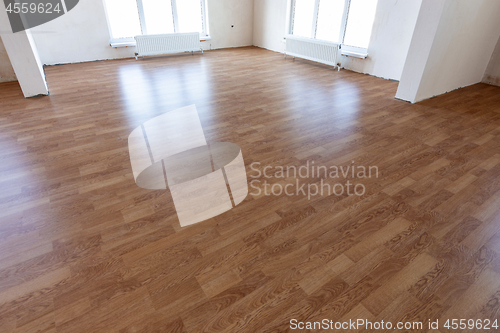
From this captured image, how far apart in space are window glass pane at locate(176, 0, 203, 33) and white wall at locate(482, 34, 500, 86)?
7160 mm

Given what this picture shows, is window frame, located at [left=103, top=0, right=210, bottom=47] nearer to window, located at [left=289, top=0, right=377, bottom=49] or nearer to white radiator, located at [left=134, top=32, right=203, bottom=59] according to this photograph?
white radiator, located at [left=134, top=32, right=203, bottom=59]

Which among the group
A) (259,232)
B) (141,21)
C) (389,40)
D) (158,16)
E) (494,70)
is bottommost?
(259,232)

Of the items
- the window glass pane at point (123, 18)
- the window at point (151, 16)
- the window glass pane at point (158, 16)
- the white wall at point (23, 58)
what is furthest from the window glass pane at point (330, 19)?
the white wall at point (23, 58)

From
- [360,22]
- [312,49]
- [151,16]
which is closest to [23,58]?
[151,16]

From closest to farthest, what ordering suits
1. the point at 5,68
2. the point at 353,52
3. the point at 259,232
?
the point at 259,232 < the point at 5,68 < the point at 353,52

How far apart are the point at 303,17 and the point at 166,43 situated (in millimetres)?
3719

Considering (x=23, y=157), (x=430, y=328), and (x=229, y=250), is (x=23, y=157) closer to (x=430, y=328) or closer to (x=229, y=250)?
(x=229, y=250)

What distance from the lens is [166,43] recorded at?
762cm

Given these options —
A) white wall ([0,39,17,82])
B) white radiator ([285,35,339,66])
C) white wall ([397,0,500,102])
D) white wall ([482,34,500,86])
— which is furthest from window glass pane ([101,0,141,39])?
white wall ([482,34,500,86])

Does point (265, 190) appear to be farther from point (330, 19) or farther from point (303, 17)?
point (303, 17)

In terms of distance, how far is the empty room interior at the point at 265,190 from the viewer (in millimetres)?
1609

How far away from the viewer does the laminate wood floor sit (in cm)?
158

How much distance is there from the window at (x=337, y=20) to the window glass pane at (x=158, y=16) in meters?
3.37

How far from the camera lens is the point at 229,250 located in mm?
1944
